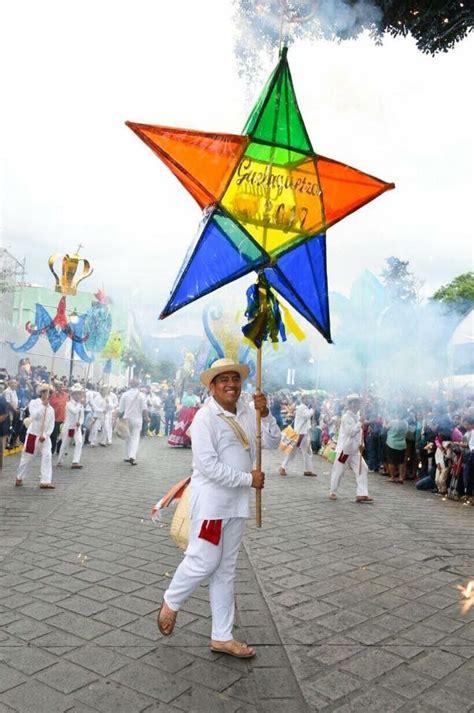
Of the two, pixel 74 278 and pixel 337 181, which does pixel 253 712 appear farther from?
pixel 74 278

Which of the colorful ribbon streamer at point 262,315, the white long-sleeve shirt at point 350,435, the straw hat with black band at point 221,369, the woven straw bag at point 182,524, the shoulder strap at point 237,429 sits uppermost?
the colorful ribbon streamer at point 262,315

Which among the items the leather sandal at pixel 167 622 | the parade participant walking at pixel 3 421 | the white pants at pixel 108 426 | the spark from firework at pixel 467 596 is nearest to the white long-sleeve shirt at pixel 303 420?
the parade participant walking at pixel 3 421

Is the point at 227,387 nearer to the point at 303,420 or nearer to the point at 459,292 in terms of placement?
the point at 303,420

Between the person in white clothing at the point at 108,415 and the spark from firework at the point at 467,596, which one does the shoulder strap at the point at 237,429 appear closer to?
the spark from firework at the point at 467,596

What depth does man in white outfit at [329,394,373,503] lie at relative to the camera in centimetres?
895

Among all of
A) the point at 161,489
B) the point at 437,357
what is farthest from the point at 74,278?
the point at 437,357

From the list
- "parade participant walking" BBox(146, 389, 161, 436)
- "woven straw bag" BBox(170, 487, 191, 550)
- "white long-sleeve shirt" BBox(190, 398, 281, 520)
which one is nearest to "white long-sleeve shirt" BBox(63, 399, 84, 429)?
"woven straw bag" BBox(170, 487, 191, 550)

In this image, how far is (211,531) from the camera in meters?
3.36

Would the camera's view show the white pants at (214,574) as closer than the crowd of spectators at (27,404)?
Yes

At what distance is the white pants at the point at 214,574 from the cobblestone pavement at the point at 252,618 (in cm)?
22

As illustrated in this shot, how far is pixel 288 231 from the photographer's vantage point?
4289mm

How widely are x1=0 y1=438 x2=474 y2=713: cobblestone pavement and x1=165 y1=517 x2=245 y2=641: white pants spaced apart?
218 mm

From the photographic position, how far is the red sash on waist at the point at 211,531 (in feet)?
11.0

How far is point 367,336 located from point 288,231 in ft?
24.4
